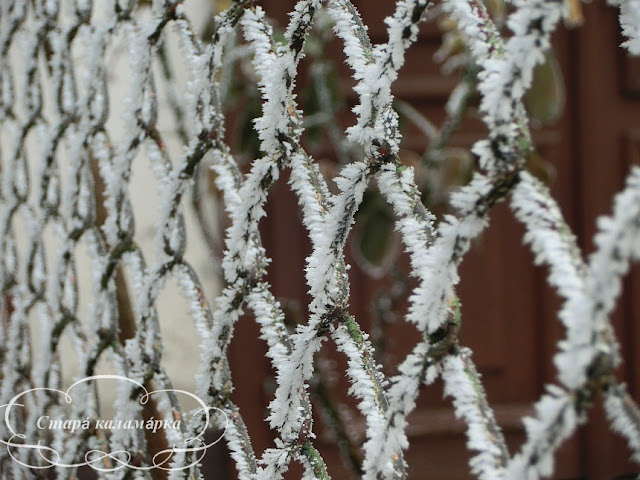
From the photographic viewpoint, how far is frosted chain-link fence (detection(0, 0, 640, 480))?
0.26 m

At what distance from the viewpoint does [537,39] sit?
0.90 ft

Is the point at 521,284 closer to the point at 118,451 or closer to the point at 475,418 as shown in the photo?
the point at 118,451

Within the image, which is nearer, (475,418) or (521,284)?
(475,418)

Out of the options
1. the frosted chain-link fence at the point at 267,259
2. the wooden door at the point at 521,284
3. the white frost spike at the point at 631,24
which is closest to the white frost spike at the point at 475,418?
the frosted chain-link fence at the point at 267,259

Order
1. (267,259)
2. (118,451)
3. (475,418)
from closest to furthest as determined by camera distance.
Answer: (475,418) < (267,259) < (118,451)

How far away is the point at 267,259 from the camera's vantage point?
1.43 ft

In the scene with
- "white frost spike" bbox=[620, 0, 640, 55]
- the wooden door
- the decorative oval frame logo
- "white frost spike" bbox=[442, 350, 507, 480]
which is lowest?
"white frost spike" bbox=[442, 350, 507, 480]

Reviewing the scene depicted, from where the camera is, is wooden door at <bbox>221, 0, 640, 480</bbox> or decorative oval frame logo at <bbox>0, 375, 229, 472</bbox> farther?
wooden door at <bbox>221, 0, 640, 480</bbox>

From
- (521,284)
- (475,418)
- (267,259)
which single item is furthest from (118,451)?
(521,284)

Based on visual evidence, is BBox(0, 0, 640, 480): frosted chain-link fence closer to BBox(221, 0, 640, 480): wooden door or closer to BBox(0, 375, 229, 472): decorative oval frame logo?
BBox(0, 375, 229, 472): decorative oval frame logo

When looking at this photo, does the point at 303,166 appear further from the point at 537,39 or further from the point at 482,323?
the point at 482,323

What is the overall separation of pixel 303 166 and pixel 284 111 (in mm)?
32

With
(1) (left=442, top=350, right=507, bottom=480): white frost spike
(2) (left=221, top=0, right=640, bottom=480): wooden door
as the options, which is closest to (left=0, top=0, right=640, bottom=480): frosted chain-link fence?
(1) (left=442, top=350, right=507, bottom=480): white frost spike

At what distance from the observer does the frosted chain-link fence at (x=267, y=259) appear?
26cm
